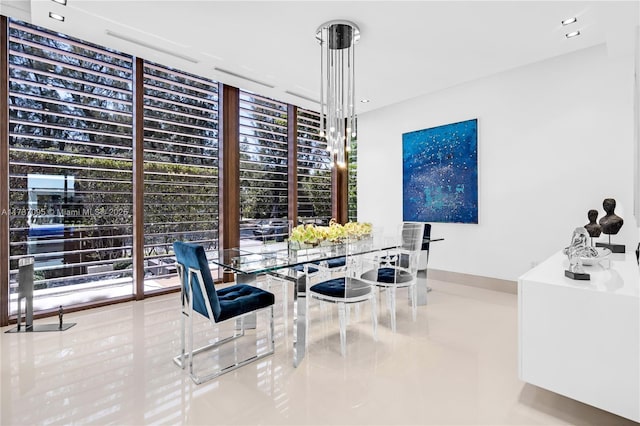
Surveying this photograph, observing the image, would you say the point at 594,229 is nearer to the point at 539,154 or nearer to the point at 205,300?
the point at 539,154

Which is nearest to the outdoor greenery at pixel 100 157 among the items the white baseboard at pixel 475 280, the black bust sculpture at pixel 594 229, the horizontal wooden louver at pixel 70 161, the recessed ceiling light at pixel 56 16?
the horizontal wooden louver at pixel 70 161

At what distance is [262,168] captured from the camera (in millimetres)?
5301

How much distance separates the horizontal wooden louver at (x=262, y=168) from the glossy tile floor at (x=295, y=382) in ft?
7.02

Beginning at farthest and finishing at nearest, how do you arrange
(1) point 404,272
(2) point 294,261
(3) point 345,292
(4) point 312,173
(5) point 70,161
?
1. (4) point 312,173
2. (5) point 70,161
3. (1) point 404,272
4. (3) point 345,292
5. (2) point 294,261

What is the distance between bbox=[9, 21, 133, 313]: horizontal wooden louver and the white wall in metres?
4.33

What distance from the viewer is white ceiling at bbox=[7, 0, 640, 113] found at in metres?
2.87

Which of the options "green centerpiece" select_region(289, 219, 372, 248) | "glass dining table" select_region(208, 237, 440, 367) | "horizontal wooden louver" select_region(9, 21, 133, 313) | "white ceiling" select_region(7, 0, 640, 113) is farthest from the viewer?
"horizontal wooden louver" select_region(9, 21, 133, 313)

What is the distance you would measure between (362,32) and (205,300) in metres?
2.89

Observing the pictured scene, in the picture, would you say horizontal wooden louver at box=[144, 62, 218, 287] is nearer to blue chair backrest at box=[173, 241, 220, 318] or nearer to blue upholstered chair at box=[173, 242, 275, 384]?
blue upholstered chair at box=[173, 242, 275, 384]

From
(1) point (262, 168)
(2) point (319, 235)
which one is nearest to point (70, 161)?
(1) point (262, 168)

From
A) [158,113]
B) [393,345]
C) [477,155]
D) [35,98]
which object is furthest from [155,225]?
[477,155]

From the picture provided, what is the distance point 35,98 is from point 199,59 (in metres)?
1.72

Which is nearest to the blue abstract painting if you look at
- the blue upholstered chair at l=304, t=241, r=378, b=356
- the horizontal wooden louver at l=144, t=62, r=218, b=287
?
the blue upholstered chair at l=304, t=241, r=378, b=356

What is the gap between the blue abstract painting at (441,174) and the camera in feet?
15.4
